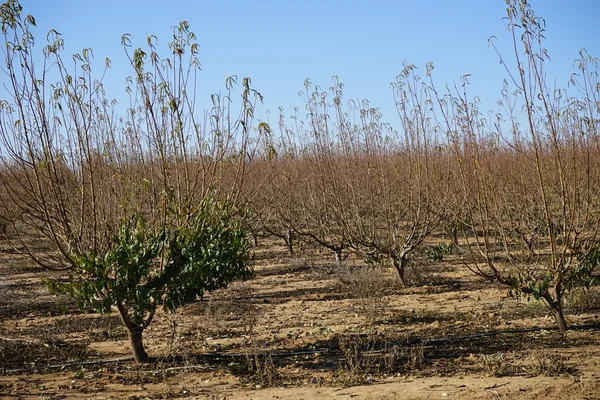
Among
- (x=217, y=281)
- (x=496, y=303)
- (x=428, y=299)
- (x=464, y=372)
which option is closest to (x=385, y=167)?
(x=428, y=299)

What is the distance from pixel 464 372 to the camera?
16.4 feet

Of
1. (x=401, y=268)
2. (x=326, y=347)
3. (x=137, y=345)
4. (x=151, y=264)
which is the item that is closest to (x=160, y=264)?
(x=151, y=264)

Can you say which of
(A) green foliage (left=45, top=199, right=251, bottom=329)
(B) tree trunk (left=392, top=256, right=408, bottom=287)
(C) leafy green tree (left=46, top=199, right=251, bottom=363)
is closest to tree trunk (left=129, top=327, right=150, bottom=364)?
(C) leafy green tree (left=46, top=199, right=251, bottom=363)

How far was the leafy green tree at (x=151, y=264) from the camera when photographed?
5223 mm

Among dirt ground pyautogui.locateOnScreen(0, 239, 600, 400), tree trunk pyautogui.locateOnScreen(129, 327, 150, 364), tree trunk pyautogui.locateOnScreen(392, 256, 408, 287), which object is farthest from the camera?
tree trunk pyautogui.locateOnScreen(392, 256, 408, 287)

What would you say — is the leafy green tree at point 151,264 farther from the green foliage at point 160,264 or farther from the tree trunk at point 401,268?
the tree trunk at point 401,268

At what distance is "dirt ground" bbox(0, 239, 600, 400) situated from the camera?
4785 mm

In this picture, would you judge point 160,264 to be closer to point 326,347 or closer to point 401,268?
point 326,347

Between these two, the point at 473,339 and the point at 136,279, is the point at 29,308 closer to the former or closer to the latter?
the point at 136,279

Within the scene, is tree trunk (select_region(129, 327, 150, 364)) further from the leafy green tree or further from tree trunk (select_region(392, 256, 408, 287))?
tree trunk (select_region(392, 256, 408, 287))

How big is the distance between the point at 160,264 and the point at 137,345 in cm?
77

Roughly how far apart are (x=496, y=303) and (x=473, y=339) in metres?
1.86

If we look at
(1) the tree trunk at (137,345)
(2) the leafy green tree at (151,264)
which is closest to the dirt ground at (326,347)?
(1) the tree trunk at (137,345)

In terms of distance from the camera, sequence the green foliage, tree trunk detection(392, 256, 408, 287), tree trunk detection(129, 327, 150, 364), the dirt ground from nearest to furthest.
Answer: the dirt ground → the green foliage → tree trunk detection(129, 327, 150, 364) → tree trunk detection(392, 256, 408, 287)
